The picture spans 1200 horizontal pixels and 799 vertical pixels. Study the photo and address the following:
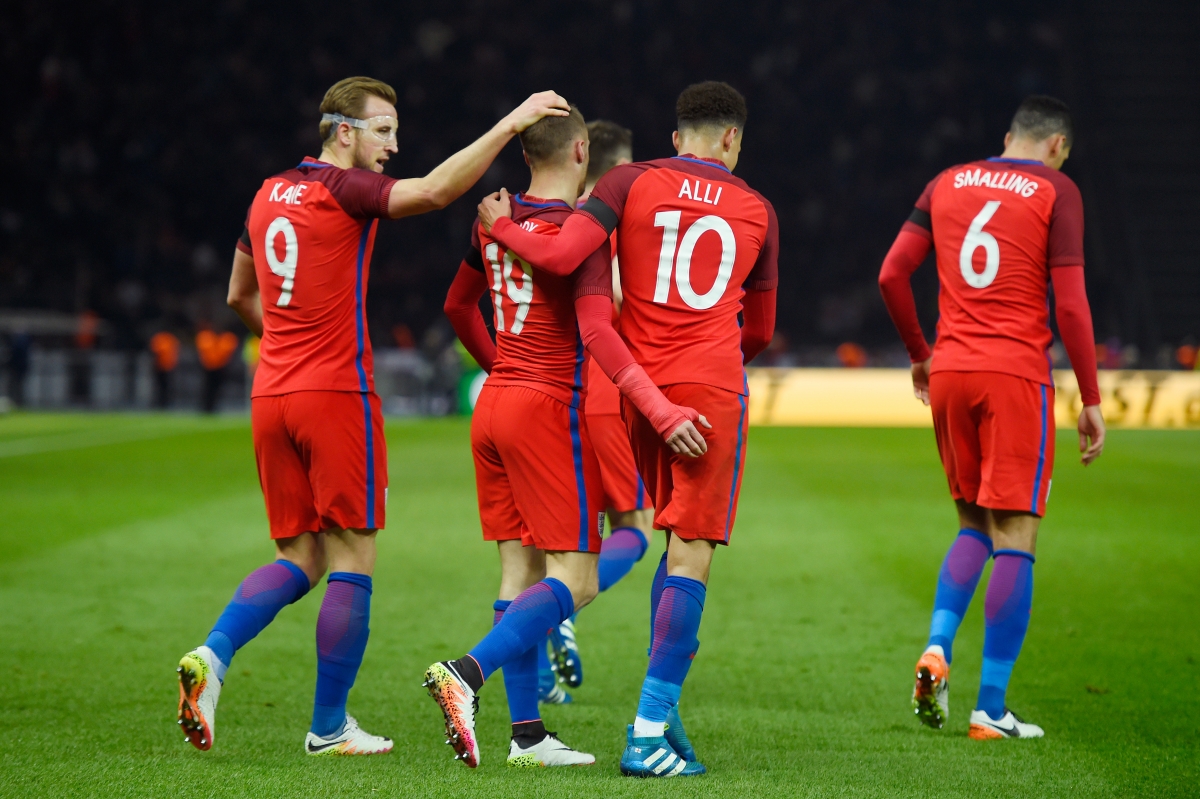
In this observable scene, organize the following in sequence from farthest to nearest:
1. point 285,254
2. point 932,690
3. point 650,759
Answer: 1. point 932,690
2. point 285,254
3. point 650,759

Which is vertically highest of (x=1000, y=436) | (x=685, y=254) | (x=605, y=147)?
(x=605, y=147)

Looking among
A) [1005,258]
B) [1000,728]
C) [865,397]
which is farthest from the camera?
[865,397]

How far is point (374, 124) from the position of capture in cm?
418

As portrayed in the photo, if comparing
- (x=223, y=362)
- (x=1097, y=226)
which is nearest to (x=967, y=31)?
(x=1097, y=226)

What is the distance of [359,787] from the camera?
11.4 feet

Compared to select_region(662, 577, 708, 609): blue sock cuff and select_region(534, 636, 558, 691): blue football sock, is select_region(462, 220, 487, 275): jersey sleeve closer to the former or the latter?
select_region(662, 577, 708, 609): blue sock cuff

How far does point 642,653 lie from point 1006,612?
1.91 m

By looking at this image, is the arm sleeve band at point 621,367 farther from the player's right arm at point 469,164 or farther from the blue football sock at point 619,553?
the blue football sock at point 619,553

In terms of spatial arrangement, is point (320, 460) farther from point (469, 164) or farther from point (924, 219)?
point (924, 219)

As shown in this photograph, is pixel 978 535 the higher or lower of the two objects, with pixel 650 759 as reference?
higher

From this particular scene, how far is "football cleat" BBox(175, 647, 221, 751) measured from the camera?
12.2 feet

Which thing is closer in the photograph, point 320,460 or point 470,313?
point 320,460

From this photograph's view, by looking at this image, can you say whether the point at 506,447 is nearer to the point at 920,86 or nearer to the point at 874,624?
the point at 874,624

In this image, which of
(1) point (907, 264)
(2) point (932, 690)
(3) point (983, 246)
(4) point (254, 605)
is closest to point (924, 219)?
(1) point (907, 264)
